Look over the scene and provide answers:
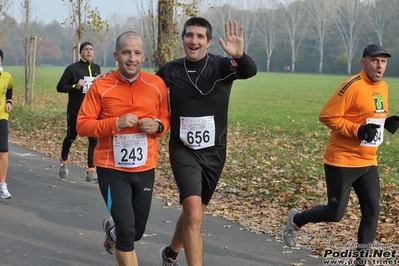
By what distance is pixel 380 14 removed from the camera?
96.3 metres

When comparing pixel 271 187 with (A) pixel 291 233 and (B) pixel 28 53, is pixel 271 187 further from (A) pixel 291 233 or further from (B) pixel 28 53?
(B) pixel 28 53

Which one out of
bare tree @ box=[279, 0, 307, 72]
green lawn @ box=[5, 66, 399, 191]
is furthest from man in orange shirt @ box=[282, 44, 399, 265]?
bare tree @ box=[279, 0, 307, 72]

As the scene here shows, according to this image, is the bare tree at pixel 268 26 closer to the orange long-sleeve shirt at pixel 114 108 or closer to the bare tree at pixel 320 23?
the bare tree at pixel 320 23

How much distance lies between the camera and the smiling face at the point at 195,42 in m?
5.37

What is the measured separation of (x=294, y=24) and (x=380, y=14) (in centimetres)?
2008

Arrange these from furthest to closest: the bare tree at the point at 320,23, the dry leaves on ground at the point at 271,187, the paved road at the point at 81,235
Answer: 1. the bare tree at the point at 320,23
2. the dry leaves on ground at the point at 271,187
3. the paved road at the point at 81,235

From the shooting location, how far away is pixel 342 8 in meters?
108

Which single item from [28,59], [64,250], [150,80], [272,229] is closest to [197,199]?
[150,80]

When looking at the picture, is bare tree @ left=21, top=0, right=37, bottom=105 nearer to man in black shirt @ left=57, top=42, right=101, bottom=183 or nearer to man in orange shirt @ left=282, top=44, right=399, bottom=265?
man in black shirt @ left=57, top=42, right=101, bottom=183

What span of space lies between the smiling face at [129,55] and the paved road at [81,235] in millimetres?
2016

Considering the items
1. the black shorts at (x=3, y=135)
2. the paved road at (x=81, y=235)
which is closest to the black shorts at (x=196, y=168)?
the paved road at (x=81, y=235)

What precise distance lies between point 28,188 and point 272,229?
13.9ft

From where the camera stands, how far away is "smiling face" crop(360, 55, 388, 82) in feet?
18.5

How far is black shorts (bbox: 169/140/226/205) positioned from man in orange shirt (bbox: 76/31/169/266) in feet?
0.83
